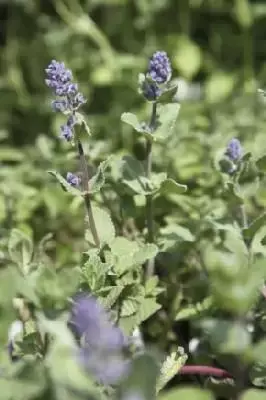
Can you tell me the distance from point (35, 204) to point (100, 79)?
1.74ft

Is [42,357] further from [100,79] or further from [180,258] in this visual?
[100,79]

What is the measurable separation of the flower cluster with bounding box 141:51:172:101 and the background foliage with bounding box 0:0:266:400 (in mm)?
142

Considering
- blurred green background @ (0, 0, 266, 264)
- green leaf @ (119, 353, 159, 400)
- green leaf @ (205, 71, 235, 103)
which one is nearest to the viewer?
green leaf @ (119, 353, 159, 400)

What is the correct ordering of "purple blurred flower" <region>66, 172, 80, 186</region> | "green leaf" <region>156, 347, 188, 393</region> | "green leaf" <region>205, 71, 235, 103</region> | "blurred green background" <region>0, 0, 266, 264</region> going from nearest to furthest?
"green leaf" <region>156, 347, 188, 393</region> < "purple blurred flower" <region>66, 172, 80, 186</region> < "blurred green background" <region>0, 0, 266, 264</region> < "green leaf" <region>205, 71, 235, 103</region>

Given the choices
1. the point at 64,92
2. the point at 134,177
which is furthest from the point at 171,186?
the point at 64,92

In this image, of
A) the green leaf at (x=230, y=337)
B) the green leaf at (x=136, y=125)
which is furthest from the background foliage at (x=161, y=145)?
the green leaf at (x=136, y=125)

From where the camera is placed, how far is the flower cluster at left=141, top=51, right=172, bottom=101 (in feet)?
3.32

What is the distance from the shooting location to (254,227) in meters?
1.03

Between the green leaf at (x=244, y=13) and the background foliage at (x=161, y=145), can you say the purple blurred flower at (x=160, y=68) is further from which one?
the green leaf at (x=244, y=13)

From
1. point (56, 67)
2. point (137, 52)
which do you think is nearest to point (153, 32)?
point (137, 52)

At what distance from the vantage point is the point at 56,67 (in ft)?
3.13

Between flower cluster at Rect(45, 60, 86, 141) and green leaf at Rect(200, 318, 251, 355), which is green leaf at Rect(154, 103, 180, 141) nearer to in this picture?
flower cluster at Rect(45, 60, 86, 141)

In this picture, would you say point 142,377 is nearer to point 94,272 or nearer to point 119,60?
point 94,272

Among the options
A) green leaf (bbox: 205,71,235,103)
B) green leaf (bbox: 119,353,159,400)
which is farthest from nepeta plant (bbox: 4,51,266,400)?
green leaf (bbox: 205,71,235,103)
